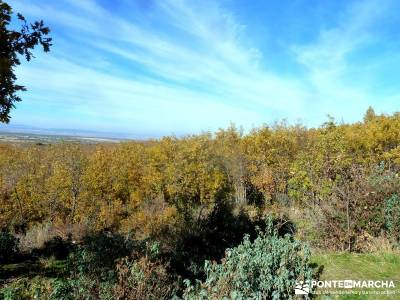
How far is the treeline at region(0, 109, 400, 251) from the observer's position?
22828 mm

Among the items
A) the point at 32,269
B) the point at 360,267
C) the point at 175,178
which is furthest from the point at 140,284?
the point at 175,178

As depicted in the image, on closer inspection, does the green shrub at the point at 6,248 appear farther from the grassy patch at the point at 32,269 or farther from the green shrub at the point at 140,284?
the green shrub at the point at 140,284

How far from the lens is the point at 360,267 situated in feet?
23.2

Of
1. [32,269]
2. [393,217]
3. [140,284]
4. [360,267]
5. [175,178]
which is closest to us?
[140,284]

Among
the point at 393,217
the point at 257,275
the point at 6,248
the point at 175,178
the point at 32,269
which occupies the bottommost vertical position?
the point at 32,269

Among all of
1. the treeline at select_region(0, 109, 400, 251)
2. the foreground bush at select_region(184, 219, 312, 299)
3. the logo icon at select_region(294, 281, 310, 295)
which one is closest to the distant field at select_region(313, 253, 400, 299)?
the logo icon at select_region(294, 281, 310, 295)

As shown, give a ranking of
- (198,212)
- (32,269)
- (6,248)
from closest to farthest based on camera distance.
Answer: (32,269)
(6,248)
(198,212)

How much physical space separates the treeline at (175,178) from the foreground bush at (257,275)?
1216 centimetres

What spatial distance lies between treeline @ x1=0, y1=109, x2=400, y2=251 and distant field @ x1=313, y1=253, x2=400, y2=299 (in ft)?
35.5

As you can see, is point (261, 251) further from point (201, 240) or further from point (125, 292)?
point (201, 240)

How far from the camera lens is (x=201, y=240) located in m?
19.6

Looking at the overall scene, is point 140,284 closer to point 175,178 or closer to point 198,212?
point 198,212

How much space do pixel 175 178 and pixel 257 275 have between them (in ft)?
63.6

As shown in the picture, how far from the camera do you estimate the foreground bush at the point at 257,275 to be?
5594mm
